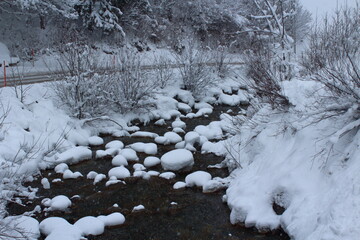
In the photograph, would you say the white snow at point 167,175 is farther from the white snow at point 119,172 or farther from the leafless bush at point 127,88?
the leafless bush at point 127,88

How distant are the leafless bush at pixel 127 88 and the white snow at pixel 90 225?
7619mm

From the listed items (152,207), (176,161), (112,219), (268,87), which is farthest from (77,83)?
(268,87)

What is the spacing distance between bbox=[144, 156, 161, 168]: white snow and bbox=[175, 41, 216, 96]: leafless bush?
28.2 ft

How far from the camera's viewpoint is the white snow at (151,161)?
9.30 m

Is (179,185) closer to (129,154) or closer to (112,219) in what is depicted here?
(112,219)

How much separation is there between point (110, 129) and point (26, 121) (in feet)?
9.90

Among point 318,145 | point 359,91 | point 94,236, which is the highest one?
point 359,91

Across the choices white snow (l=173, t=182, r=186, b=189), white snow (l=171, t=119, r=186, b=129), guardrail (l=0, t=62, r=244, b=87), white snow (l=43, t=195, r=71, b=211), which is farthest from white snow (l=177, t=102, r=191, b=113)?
white snow (l=43, t=195, r=71, b=211)

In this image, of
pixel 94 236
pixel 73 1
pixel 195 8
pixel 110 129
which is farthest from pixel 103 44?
pixel 94 236

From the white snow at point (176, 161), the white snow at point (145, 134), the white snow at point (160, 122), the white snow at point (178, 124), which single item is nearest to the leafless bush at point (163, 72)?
the white snow at point (160, 122)

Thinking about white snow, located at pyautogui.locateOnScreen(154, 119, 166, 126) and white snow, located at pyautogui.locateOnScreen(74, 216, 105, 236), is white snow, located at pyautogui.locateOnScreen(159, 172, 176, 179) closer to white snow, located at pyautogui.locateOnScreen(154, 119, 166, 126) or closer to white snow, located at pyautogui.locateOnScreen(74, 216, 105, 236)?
white snow, located at pyautogui.locateOnScreen(74, 216, 105, 236)

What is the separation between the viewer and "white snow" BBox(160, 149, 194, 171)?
353 inches

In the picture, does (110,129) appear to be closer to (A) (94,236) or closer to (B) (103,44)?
(A) (94,236)

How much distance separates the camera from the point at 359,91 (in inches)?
217
